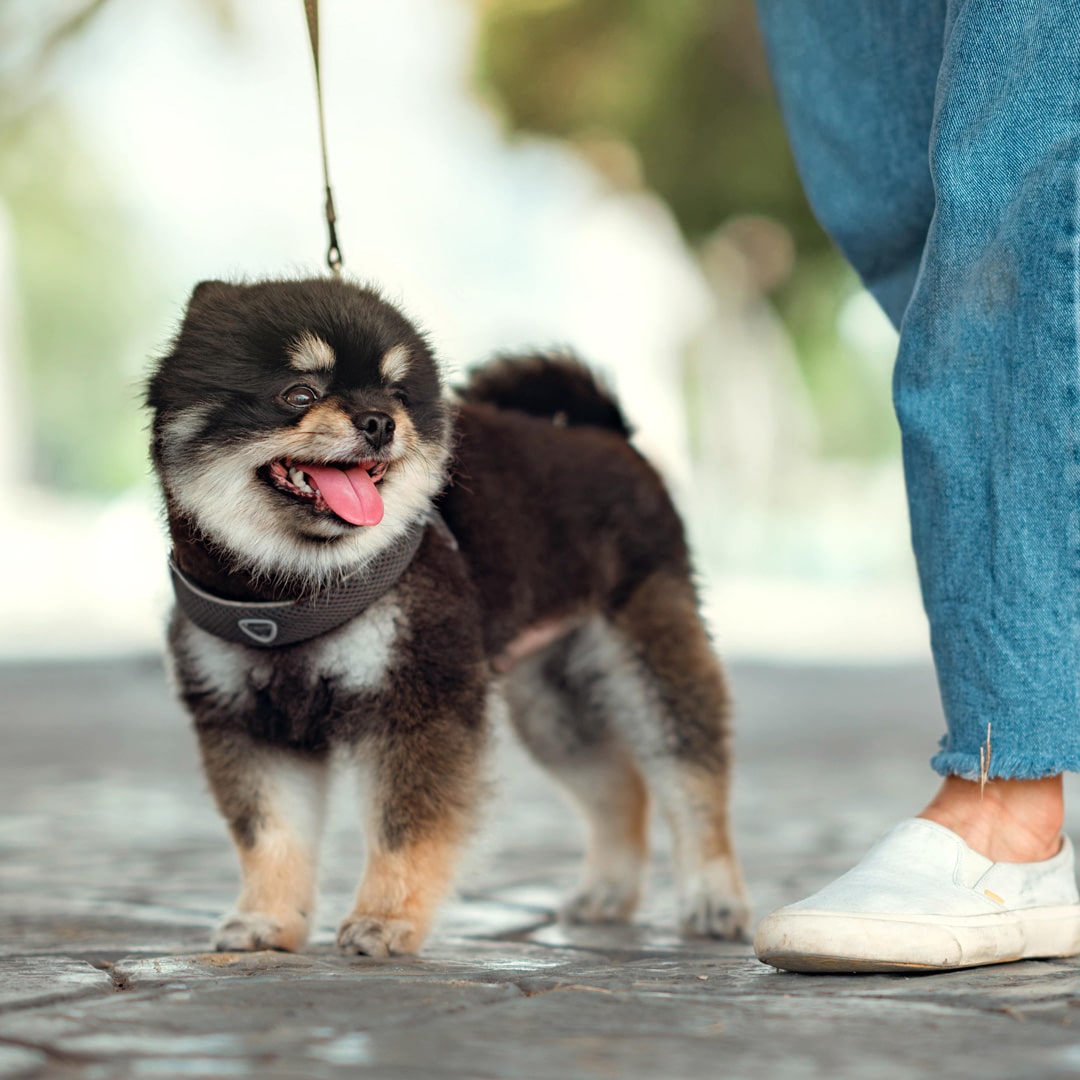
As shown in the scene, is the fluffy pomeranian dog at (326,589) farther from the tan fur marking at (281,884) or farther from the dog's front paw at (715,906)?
the dog's front paw at (715,906)

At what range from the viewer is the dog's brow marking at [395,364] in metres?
2.97

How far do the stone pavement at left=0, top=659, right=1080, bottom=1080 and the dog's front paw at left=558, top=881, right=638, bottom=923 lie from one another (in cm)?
7

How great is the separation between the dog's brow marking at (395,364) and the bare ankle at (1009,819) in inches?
50.4

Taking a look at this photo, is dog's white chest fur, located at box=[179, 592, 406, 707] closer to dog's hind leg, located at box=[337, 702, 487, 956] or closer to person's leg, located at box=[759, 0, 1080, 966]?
dog's hind leg, located at box=[337, 702, 487, 956]

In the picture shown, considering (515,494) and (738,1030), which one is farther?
(515,494)

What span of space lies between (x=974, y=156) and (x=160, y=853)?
9.32 ft

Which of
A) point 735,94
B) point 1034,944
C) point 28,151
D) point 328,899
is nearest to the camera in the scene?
point 1034,944

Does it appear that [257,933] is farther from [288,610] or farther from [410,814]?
[288,610]

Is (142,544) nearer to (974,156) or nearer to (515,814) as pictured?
(515,814)

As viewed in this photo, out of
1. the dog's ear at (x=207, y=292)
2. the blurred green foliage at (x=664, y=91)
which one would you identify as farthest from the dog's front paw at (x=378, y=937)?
the blurred green foliage at (x=664, y=91)

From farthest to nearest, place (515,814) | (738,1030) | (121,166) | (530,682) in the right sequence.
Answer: (121,166)
(515,814)
(530,682)
(738,1030)

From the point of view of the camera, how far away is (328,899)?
12.5ft

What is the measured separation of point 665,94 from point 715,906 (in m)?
14.3

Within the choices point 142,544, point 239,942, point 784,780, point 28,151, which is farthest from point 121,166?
point 239,942
